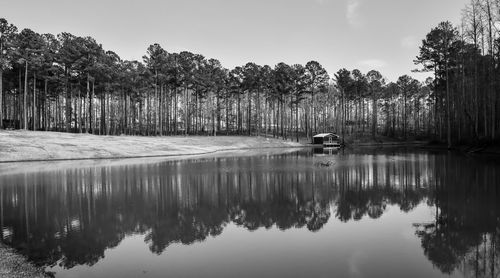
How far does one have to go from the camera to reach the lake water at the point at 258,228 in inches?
306

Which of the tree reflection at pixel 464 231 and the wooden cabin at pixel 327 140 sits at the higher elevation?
the wooden cabin at pixel 327 140

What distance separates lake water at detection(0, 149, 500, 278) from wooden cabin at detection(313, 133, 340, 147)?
193 ft

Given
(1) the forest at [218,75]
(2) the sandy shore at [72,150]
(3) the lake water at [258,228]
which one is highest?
(1) the forest at [218,75]

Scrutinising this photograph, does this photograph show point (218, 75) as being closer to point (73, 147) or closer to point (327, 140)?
point (327, 140)

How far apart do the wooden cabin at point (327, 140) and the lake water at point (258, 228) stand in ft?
193

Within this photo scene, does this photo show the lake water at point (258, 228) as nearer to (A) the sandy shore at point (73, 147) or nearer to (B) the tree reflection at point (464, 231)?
(B) the tree reflection at point (464, 231)

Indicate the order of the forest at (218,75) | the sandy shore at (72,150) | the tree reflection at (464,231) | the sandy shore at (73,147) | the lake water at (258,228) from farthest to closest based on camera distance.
A: the forest at (218,75) < the sandy shore at (73,147) < the sandy shore at (72,150) < the lake water at (258,228) < the tree reflection at (464,231)

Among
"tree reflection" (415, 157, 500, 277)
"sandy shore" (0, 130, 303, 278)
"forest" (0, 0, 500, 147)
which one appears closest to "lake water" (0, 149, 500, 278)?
"tree reflection" (415, 157, 500, 277)

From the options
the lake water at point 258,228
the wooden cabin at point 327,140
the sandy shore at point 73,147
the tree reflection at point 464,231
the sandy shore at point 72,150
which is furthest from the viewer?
the wooden cabin at point 327,140

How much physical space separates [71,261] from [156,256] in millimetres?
2090

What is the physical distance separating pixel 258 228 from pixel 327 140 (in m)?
72.9

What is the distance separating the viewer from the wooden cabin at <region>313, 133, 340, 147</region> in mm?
78500

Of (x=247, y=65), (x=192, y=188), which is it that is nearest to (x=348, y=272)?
(x=192, y=188)

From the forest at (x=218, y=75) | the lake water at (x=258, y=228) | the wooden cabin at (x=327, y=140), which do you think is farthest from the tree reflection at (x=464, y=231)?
the wooden cabin at (x=327, y=140)
